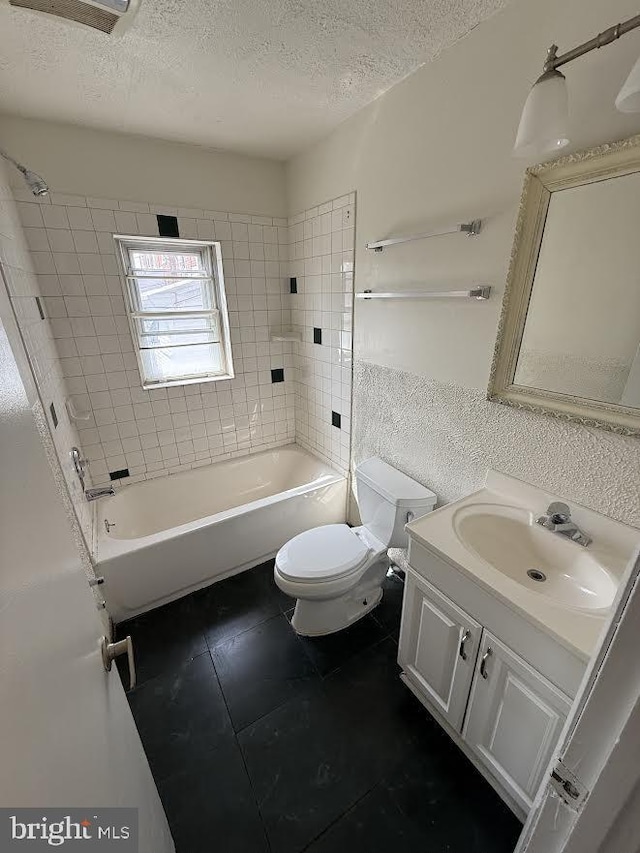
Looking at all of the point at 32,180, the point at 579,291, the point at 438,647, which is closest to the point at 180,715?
the point at 438,647

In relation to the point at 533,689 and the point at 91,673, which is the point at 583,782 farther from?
the point at 91,673

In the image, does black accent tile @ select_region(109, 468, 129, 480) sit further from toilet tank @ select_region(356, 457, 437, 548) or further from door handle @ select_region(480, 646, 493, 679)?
door handle @ select_region(480, 646, 493, 679)

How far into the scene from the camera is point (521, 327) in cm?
122

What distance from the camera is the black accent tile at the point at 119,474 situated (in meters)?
2.26

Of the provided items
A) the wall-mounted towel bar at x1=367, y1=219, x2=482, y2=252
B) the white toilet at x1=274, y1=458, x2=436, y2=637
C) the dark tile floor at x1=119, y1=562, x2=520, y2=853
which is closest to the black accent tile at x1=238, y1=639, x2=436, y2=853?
the dark tile floor at x1=119, y1=562, x2=520, y2=853

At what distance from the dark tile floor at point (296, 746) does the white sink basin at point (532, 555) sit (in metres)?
0.71

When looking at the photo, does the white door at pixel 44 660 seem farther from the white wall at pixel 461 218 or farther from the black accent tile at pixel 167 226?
the black accent tile at pixel 167 226

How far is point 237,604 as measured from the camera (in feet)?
6.19

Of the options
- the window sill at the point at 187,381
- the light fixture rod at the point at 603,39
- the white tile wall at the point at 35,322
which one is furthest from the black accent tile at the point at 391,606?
the light fixture rod at the point at 603,39

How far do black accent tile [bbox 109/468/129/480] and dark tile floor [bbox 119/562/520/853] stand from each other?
91cm

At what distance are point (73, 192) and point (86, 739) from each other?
2.27 m

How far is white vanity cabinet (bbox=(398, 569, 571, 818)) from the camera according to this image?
0.95 m

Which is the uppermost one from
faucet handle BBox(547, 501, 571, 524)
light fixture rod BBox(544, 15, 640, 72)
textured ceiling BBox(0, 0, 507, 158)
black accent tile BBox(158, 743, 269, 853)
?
textured ceiling BBox(0, 0, 507, 158)

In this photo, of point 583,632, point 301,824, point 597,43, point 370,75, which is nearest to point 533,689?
point 583,632
